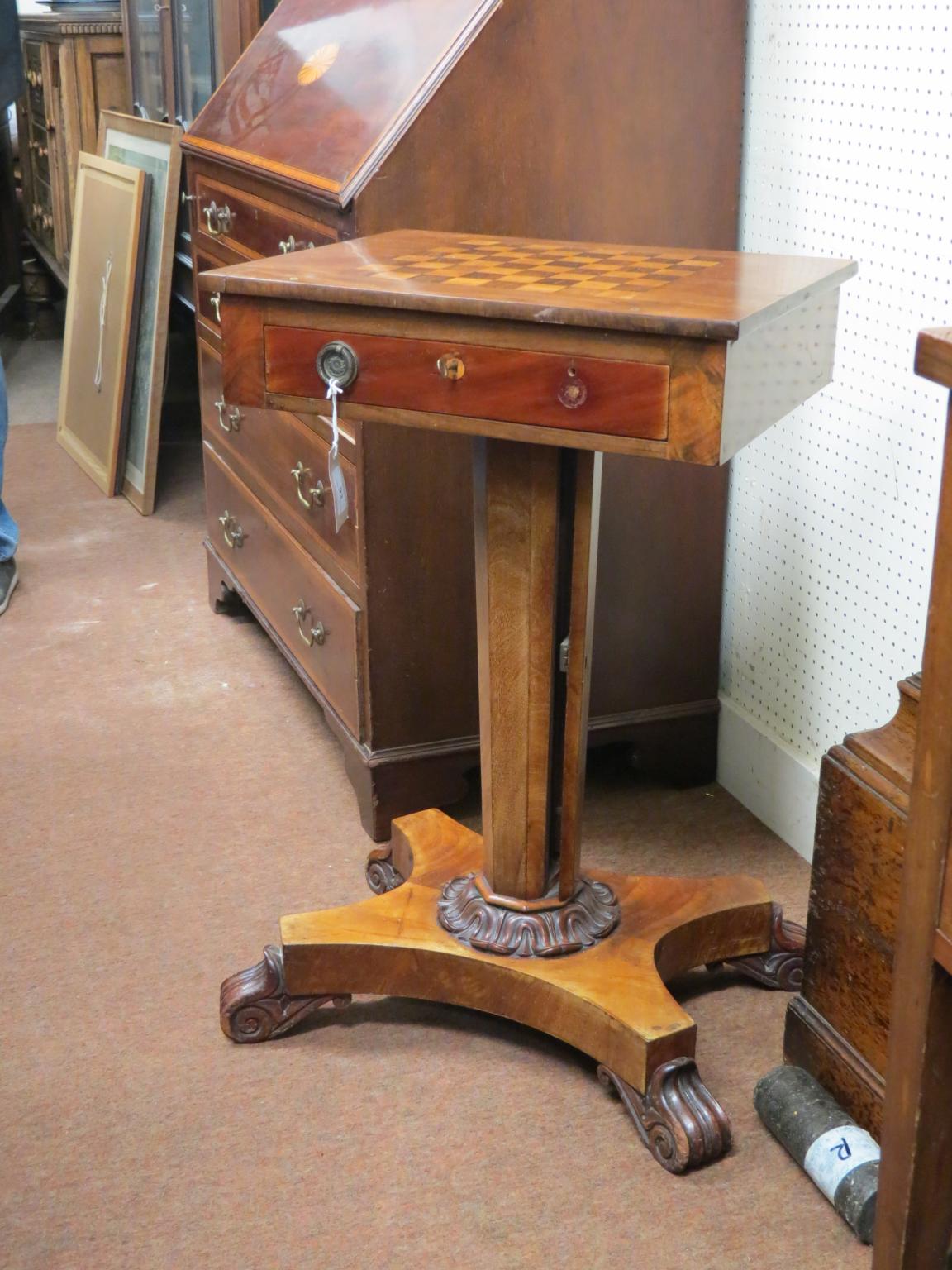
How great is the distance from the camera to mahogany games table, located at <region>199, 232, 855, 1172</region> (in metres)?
1.30

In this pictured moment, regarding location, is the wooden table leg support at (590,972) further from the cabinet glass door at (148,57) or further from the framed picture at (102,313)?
the cabinet glass door at (148,57)

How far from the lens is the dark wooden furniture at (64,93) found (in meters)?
4.74

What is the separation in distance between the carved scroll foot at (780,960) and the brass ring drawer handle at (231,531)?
1.40 meters

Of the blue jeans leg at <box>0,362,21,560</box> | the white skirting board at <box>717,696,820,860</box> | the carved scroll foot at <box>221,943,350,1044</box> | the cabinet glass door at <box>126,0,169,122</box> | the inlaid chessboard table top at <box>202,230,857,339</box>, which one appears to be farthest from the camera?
the cabinet glass door at <box>126,0,169,122</box>

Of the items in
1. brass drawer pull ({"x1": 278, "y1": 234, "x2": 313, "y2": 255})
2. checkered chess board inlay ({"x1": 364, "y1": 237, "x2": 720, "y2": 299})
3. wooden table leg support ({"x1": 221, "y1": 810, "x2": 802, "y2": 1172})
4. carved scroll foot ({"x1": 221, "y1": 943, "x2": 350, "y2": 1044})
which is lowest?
carved scroll foot ({"x1": 221, "y1": 943, "x2": 350, "y2": 1044})

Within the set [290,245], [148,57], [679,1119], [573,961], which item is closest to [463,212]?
Answer: [290,245]

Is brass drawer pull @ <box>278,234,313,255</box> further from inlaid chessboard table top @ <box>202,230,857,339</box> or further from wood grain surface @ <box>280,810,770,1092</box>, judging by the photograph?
wood grain surface @ <box>280,810,770,1092</box>

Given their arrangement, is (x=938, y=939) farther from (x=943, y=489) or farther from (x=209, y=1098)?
(x=209, y=1098)

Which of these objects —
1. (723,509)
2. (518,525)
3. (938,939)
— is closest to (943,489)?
(938,939)

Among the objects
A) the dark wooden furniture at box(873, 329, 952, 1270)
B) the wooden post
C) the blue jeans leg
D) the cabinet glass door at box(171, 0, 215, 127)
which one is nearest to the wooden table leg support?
the wooden post

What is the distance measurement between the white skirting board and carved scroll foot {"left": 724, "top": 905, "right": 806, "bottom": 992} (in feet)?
0.84

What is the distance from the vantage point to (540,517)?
1538mm

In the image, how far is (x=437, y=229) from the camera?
6.40 ft

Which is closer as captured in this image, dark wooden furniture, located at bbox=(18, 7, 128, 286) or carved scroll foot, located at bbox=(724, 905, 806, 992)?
carved scroll foot, located at bbox=(724, 905, 806, 992)
